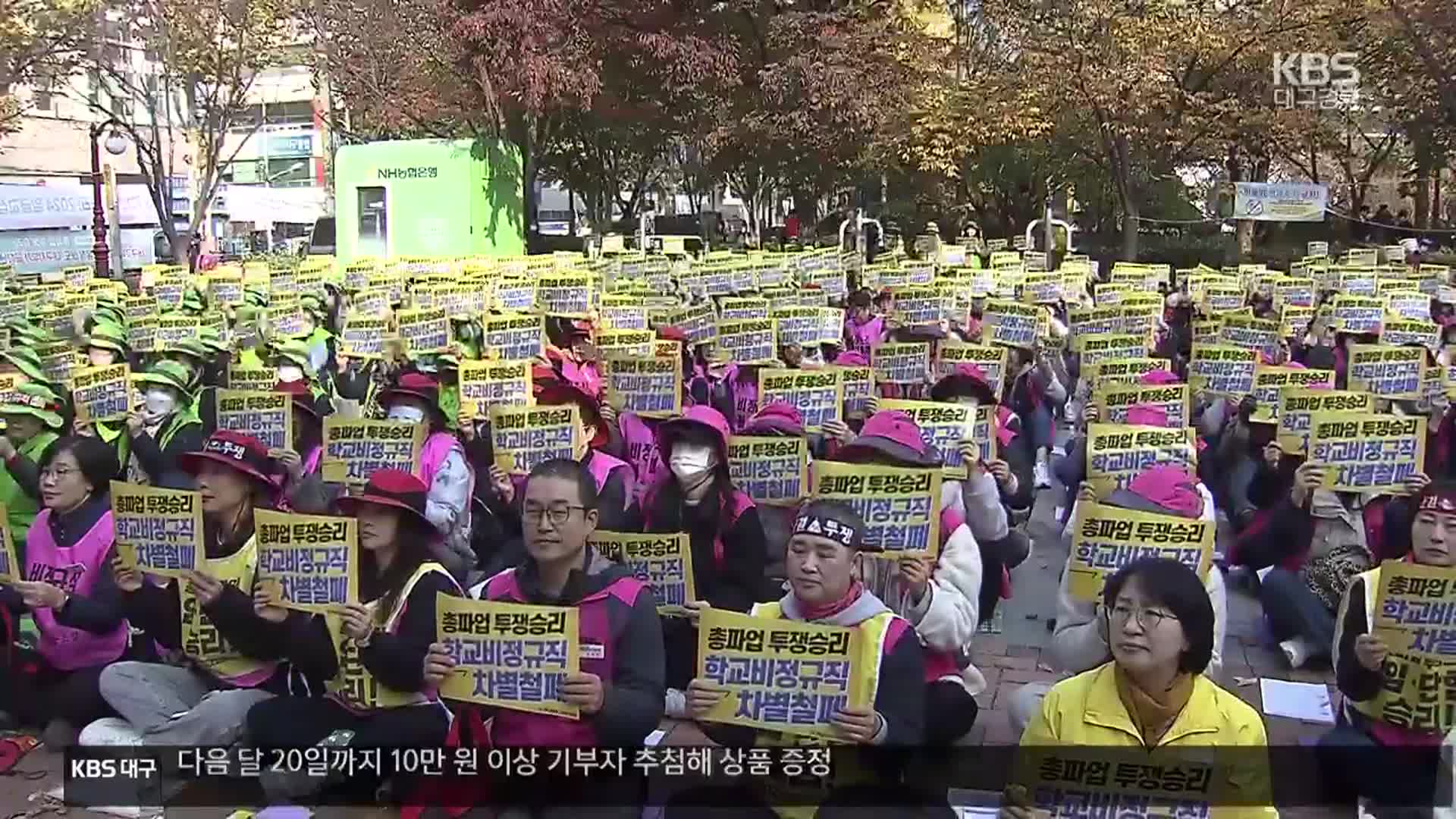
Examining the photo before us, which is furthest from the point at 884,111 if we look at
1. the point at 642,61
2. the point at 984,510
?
the point at 984,510

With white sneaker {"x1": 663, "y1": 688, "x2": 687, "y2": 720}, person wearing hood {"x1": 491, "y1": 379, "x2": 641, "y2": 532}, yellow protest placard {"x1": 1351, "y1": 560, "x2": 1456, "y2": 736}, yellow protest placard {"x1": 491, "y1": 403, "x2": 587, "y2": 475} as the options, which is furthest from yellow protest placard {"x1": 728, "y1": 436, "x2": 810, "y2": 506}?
yellow protest placard {"x1": 1351, "y1": 560, "x2": 1456, "y2": 736}

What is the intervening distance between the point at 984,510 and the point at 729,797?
7.63ft

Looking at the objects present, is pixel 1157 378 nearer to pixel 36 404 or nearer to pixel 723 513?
pixel 723 513

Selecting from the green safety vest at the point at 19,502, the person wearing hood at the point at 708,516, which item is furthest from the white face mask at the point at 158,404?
the person wearing hood at the point at 708,516

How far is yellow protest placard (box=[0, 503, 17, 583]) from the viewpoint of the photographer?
516cm

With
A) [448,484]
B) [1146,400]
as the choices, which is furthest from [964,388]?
[448,484]

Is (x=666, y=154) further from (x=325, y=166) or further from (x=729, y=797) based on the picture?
(x=729, y=797)

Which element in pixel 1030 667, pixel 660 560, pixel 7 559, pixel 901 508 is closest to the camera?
pixel 901 508

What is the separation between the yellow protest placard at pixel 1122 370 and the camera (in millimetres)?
8336

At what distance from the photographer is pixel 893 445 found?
5.46 metres

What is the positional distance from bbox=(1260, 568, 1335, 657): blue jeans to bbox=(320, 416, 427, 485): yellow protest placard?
4.14 metres

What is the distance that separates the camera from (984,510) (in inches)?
239

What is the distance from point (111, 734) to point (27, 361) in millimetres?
5434

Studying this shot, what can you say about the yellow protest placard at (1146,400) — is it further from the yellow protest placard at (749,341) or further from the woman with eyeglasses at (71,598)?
the woman with eyeglasses at (71,598)
